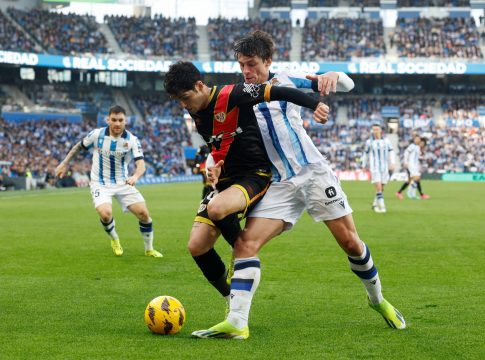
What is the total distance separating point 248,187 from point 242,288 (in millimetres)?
829

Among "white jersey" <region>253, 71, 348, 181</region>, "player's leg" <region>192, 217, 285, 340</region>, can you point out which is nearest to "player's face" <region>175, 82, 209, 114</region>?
"white jersey" <region>253, 71, 348, 181</region>

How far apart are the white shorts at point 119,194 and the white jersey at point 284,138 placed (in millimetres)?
6190

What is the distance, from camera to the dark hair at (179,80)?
589cm

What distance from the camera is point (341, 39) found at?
6600cm

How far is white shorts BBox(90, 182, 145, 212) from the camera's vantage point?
12.4m

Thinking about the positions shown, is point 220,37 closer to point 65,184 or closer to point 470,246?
point 65,184

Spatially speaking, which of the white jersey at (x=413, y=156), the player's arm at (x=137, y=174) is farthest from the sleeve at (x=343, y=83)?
the white jersey at (x=413, y=156)

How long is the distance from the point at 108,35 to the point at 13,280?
5712cm

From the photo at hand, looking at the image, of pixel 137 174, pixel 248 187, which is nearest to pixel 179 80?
pixel 248 187

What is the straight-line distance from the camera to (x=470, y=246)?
13.2 meters

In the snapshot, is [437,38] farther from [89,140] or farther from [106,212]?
[106,212]

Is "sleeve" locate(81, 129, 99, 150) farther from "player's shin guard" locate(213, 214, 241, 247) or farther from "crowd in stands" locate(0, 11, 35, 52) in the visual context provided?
"crowd in stands" locate(0, 11, 35, 52)

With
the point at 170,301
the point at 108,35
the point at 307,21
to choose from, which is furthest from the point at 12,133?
the point at 170,301

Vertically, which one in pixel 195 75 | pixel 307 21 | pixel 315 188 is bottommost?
pixel 315 188
